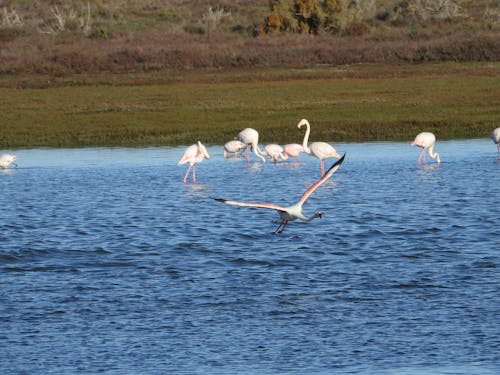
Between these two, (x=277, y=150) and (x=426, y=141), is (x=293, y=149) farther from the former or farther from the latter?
(x=426, y=141)

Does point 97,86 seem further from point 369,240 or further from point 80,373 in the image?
point 80,373

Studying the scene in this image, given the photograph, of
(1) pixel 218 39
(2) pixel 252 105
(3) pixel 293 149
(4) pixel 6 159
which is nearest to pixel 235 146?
(3) pixel 293 149

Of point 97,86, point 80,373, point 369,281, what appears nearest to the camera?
point 80,373

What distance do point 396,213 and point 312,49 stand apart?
3177 centimetres

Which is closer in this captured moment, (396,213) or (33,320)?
(33,320)

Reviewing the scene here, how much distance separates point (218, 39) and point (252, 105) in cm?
2138

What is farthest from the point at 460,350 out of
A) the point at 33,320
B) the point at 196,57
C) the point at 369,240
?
the point at 196,57

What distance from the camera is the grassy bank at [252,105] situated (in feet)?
96.2

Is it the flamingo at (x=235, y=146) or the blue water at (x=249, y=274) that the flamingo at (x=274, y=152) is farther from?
the blue water at (x=249, y=274)

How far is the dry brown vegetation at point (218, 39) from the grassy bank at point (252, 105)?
2258 millimetres

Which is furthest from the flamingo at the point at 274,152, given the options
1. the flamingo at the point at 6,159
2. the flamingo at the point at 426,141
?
the flamingo at the point at 6,159

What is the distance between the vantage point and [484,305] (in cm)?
1163

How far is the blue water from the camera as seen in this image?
10.1 metres

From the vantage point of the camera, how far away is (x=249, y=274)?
13.6 m
